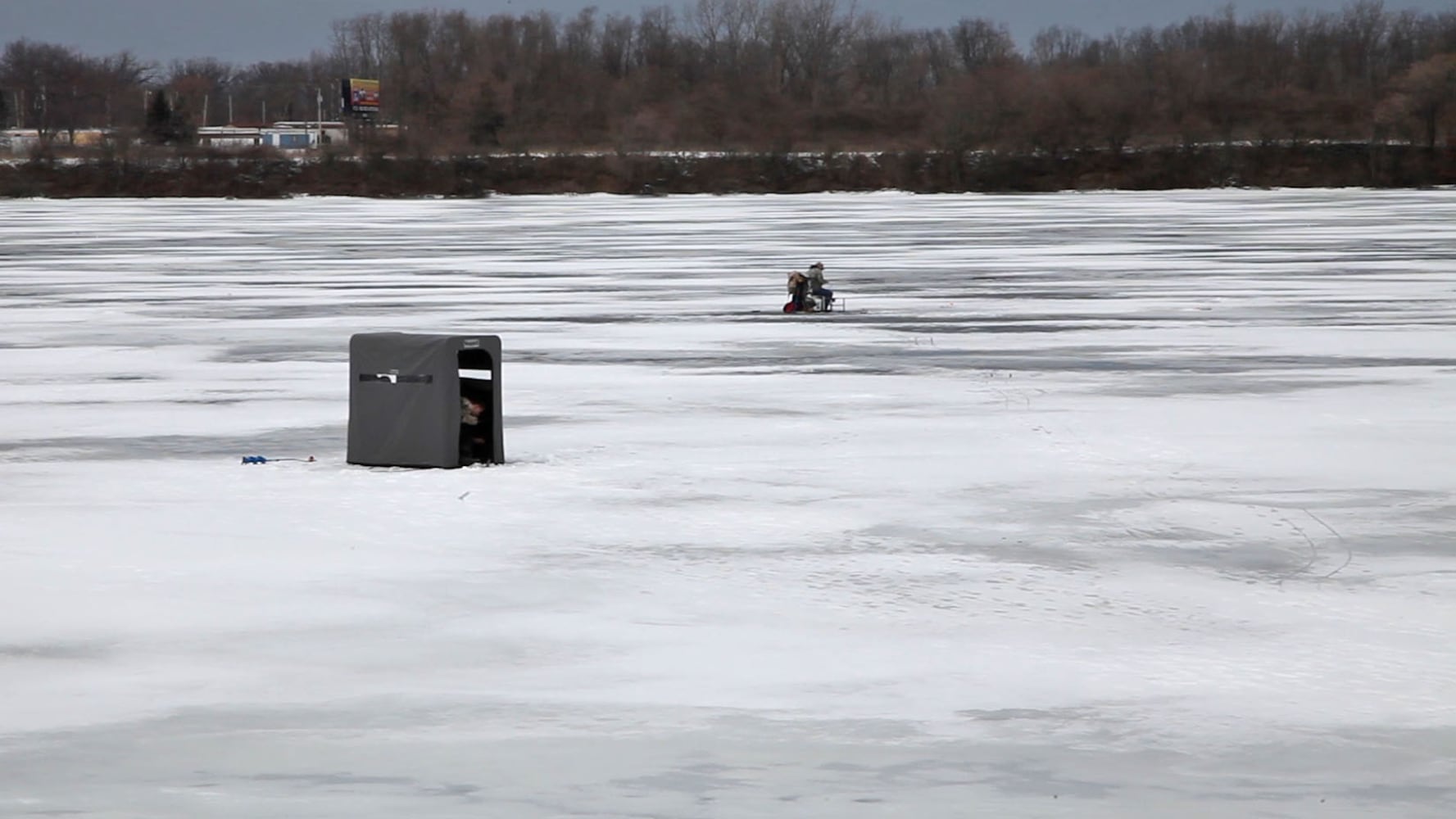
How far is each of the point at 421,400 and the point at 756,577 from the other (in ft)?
10.9

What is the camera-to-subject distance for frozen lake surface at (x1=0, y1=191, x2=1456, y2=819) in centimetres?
577

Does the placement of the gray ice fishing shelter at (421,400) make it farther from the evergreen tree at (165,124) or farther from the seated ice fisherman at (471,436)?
the evergreen tree at (165,124)

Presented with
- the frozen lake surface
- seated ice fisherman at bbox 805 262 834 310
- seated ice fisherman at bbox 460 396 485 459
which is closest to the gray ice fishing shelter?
seated ice fisherman at bbox 460 396 485 459

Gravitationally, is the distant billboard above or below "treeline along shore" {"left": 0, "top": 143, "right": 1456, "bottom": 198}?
above

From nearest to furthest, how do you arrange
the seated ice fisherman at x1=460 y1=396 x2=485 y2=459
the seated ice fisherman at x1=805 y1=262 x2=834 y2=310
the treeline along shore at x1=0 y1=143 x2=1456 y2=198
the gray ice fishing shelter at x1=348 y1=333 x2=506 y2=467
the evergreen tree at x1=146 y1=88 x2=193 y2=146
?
the gray ice fishing shelter at x1=348 y1=333 x2=506 y2=467, the seated ice fisherman at x1=460 y1=396 x2=485 y2=459, the seated ice fisherman at x1=805 y1=262 x2=834 y2=310, the treeline along shore at x1=0 y1=143 x2=1456 y2=198, the evergreen tree at x1=146 y1=88 x2=193 y2=146

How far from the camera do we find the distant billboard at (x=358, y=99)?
131m

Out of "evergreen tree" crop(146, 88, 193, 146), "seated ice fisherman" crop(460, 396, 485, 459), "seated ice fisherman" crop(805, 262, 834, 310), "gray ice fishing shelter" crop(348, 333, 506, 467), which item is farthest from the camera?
"evergreen tree" crop(146, 88, 193, 146)

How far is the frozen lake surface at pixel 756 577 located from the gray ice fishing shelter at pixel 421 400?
0.23m

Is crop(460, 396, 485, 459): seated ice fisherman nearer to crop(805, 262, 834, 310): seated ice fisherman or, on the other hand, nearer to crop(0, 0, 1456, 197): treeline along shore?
crop(805, 262, 834, 310): seated ice fisherman

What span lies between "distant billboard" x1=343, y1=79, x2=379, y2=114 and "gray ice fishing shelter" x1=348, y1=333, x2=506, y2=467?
4821 inches

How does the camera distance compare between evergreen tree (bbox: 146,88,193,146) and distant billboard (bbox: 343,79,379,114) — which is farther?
distant billboard (bbox: 343,79,379,114)

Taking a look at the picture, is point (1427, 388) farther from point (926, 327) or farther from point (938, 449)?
point (926, 327)

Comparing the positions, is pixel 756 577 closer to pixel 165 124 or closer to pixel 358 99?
pixel 165 124

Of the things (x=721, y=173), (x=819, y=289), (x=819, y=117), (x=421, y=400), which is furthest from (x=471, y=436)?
(x=819, y=117)
